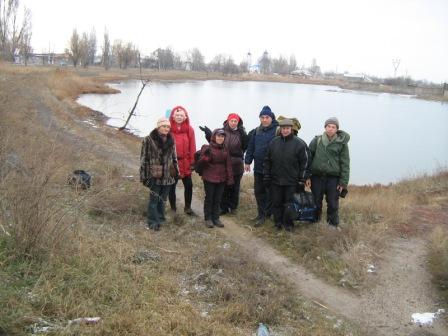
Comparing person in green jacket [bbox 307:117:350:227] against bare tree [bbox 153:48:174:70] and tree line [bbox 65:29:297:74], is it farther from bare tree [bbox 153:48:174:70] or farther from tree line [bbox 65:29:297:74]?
bare tree [bbox 153:48:174:70]

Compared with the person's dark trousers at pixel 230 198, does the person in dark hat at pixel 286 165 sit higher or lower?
higher

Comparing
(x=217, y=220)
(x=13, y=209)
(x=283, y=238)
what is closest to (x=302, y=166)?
(x=283, y=238)

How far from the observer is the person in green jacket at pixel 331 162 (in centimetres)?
612

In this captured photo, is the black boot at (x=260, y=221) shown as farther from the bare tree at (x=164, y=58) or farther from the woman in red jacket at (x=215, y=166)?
the bare tree at (x=164, y=58)

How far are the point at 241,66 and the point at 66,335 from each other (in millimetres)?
121325

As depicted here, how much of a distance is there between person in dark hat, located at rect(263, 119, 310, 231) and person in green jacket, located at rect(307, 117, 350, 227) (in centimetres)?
17

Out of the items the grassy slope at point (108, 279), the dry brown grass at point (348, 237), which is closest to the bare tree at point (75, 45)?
the dry brown grass at point (348, 237)

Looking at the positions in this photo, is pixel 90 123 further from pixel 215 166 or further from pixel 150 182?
pixel 150 182

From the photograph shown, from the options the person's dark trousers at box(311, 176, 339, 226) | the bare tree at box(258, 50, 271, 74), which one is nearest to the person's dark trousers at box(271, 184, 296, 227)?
the person's dark trousers at box(311, 176, 339, 226)

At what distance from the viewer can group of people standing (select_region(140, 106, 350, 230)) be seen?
5.91 metres

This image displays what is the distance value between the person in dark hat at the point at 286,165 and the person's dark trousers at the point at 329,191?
185 mm

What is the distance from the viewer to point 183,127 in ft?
21.2

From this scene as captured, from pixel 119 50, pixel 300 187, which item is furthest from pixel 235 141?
pixel 119 50

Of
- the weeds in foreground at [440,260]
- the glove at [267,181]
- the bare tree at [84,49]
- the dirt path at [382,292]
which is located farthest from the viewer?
the bare tree at [84,49]
